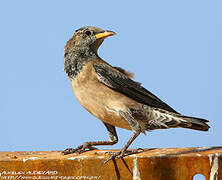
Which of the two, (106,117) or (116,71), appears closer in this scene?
(106,117)

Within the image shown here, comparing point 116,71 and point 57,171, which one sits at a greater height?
point 116,71

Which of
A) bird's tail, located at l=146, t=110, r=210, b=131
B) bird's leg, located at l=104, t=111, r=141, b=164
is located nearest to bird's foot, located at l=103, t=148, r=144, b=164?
bird's leg, located at l=104, t=111, r=141, b=164

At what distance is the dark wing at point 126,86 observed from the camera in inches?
228

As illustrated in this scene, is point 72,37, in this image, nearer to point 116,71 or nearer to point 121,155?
point 116,71

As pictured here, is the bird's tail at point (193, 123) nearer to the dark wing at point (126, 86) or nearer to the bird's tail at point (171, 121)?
the bird's tail at point (171, 121)

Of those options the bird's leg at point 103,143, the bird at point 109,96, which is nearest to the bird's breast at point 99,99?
the bird at point 109,96

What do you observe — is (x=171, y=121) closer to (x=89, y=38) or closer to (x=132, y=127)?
(x=132, y=127)

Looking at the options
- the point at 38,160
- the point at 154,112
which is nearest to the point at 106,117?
the point at 154,112

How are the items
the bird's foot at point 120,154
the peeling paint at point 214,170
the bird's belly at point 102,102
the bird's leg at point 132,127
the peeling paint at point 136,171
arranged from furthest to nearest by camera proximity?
1. the bird's belly at point 102,102
2. the bird's leg at point 132,127
3. the bird's foot at point 120,154
4. the peeling paint at point 136,171
5. the peeling paint at point 214,170

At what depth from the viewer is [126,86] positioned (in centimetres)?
592

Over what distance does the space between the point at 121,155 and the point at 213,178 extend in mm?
1170

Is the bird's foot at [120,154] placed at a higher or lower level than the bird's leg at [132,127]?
lower

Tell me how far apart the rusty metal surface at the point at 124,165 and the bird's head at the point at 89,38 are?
61.7 inches

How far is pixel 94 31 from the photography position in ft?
20.0
